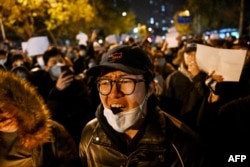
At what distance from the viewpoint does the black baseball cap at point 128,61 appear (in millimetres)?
2129

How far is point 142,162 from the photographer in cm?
212

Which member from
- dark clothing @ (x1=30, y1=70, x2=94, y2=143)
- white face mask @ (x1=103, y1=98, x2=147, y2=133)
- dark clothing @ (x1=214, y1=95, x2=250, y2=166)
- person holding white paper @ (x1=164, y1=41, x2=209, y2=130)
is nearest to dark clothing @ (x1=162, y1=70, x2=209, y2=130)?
person holding white paper @ (x1=164, y1=41, x2=209, y2=130)

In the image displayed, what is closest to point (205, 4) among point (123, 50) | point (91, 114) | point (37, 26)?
point (37, 26)

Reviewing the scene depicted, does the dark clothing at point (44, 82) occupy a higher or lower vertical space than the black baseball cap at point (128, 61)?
lower

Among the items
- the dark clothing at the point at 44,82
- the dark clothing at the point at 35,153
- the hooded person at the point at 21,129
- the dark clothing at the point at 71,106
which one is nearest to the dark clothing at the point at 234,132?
the dark clothing at the point at 35,153

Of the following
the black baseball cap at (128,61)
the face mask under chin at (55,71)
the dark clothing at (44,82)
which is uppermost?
the black baseball cap at (128,61)

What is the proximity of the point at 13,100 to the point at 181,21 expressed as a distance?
684 inches

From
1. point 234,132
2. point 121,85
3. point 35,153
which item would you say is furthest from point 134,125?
point 234,132

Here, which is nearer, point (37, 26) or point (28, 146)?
point (28, 146)

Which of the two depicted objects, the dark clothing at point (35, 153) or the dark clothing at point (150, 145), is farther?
the dark clothing at point (35, 153)

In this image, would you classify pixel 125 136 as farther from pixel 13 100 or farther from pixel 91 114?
pixel 91 114

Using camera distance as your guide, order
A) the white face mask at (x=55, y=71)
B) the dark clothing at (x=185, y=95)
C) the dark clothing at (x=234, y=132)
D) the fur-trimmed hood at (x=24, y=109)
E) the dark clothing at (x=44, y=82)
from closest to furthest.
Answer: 1. the fur-trimmed hood at (x=24, y=109)
2. the dark clothing at (x=234, y=132)
3. the dark clothing at (x=185, y=95)
4. the white face mask at (x=55, y=71)
5. the dark clothing at (x=44, y=82)

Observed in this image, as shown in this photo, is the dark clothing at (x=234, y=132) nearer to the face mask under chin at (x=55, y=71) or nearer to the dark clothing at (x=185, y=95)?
the dark clothing at (x=185, y=95)

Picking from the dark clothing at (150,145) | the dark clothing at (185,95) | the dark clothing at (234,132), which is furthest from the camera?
the dark clothing at (185,95)
